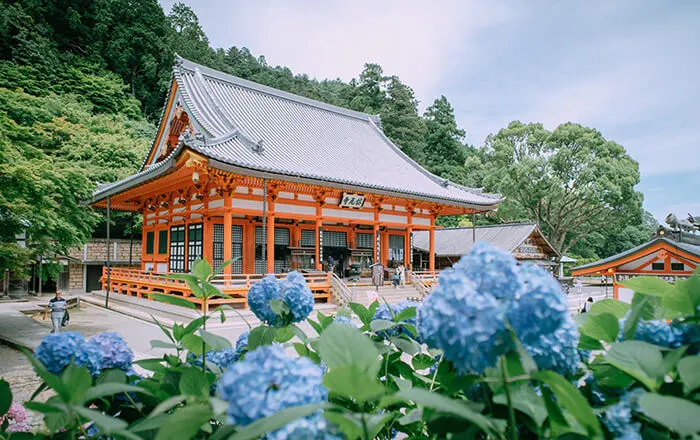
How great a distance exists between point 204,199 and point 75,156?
11.2 metres

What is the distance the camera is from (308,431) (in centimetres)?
70

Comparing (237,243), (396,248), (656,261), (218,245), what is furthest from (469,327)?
(396,248)

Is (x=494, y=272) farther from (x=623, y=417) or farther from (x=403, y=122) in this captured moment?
(x=403, y=122)

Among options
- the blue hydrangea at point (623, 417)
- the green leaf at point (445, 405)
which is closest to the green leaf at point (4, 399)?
the green leaf at point (445, 405)

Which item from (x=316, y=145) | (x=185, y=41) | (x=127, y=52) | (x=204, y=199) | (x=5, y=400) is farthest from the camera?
(x=185, y=41)

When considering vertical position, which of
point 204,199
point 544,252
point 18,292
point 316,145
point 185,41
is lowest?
point 18,292

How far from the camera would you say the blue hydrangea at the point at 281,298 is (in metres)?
1.46

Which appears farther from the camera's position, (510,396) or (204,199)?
(204,199)

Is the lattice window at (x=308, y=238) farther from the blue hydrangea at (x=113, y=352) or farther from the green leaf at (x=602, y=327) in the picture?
the green leaf at (x=602, y=327)

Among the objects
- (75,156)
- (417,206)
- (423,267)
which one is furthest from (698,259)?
(75,156)

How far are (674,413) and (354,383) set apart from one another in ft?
1.76

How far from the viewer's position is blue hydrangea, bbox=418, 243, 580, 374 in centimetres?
73

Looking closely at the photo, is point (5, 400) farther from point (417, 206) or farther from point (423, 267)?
point (423, 267)

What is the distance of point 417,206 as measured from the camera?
16609 millimetres
